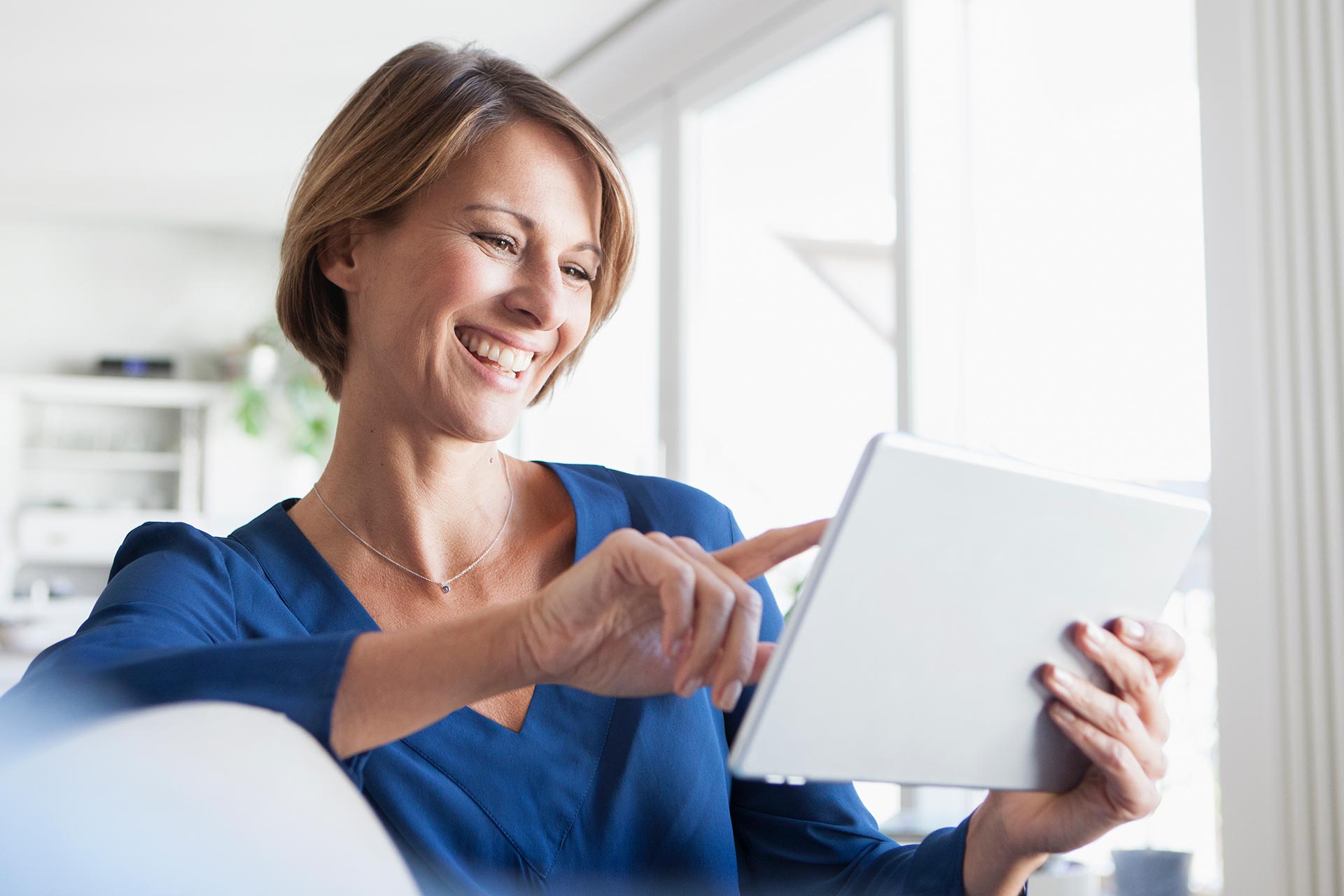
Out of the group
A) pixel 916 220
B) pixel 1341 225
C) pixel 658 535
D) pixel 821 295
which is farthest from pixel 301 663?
pixel 821 295

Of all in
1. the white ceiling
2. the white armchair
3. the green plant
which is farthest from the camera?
the green plant

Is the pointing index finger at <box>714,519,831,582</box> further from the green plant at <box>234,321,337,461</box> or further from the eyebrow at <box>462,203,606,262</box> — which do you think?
the green plant at <box>234,321,337,461</box>

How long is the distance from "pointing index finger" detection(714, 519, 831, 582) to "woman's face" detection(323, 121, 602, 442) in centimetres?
47

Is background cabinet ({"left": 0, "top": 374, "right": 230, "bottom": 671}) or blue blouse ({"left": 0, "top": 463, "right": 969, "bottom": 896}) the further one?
background cabinet ({"left": 0, "top": 374, "right": 230, "bottom": 671})

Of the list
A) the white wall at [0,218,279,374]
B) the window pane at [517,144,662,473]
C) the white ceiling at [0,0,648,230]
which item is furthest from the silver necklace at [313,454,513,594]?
the white wall at [0,218,279,374]

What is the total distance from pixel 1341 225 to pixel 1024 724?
1.39 m

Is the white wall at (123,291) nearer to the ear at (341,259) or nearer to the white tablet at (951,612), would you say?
the ear at (341,259)

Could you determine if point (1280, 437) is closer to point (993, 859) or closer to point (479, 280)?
point (993, 859)

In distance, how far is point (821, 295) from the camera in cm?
355

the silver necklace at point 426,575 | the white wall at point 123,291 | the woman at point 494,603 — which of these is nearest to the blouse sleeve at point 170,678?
the woman at point 494,603

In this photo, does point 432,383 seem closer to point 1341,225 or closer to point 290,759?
point 290,759

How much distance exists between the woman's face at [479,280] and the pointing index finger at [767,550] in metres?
0.47

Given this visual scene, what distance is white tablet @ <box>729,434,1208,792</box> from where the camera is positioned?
656 mm

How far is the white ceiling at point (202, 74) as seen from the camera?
161 inches
